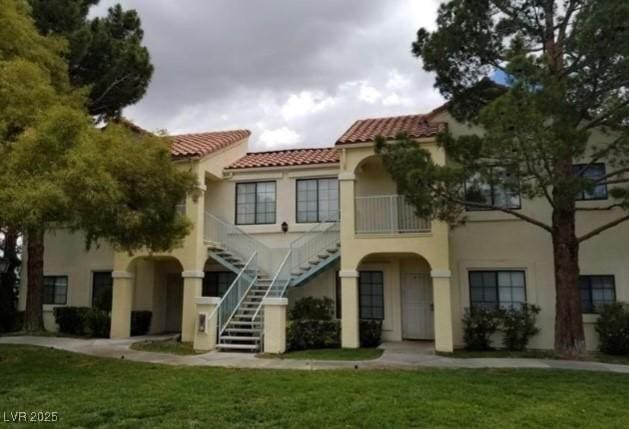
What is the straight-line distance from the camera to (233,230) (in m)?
Answer: 17.8

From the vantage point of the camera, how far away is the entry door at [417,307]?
52.7 feet

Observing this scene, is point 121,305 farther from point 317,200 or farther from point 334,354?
point 334,354

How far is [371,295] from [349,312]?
264 centimetres

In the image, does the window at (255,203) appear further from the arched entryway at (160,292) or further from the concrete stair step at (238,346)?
the concrete stair step at (238,346)

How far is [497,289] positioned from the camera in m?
15.0

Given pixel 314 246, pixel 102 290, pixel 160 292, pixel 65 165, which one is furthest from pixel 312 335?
pixel 102 290

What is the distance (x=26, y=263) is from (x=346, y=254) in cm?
1268

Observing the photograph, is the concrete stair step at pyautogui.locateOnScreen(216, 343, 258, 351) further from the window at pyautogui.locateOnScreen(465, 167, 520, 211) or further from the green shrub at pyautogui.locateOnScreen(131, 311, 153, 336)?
the window at pyautogui.locateOnScreen(465, 167, 520, 211)

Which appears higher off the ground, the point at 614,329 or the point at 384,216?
the point at 384,216

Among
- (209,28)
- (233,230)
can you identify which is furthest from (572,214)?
(209,28)

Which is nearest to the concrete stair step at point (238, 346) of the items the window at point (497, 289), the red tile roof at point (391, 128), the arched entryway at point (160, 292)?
the arched entryway at point (160, 292)

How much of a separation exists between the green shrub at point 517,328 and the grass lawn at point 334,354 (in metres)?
3.81

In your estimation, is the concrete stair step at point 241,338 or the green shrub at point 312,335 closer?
the concrete stair step at point 241,338

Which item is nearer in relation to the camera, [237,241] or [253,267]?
[253,267]
